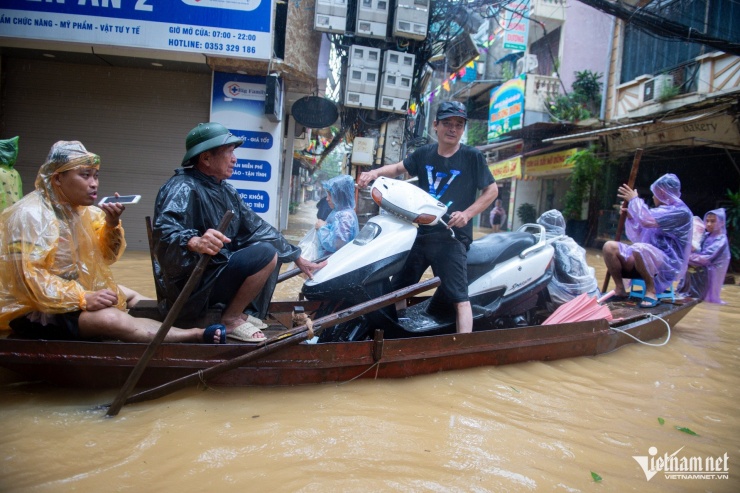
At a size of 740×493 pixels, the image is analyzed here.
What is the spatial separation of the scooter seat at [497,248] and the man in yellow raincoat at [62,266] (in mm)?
1919

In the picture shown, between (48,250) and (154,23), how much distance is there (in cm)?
599

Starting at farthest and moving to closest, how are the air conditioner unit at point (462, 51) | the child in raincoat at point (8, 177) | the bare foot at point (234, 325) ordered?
the air conditioner unit at point (462, 51)
the child in raincoat at point (8, 177)
the bare foot at point (234, 325)

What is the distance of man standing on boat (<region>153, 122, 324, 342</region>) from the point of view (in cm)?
251

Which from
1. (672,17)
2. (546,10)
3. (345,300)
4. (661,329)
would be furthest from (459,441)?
(546,10)

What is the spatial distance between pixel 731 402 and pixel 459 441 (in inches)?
81.3

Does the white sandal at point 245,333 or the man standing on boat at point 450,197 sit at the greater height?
the man standing on boat at point 450,197

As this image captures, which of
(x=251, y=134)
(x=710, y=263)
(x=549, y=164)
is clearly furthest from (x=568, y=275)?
(x=549, y=164)

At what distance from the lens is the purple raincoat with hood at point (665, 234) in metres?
4.74

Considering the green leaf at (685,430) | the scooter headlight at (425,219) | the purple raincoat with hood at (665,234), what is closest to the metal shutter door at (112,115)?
the scooter headlight at (425,219)

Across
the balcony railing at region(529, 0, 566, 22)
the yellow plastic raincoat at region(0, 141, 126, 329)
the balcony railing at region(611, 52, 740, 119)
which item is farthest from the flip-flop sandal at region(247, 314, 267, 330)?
the balcony railing at region(529, 0, 566, 22)

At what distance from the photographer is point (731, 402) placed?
3.14m

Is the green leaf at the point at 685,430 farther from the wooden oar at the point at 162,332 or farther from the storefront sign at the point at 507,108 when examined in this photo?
the storefront sign at the point at 507,108

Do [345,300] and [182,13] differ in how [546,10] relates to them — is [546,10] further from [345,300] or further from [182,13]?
[345,300]

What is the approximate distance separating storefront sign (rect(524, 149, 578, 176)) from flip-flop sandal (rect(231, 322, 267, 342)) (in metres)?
13.9
